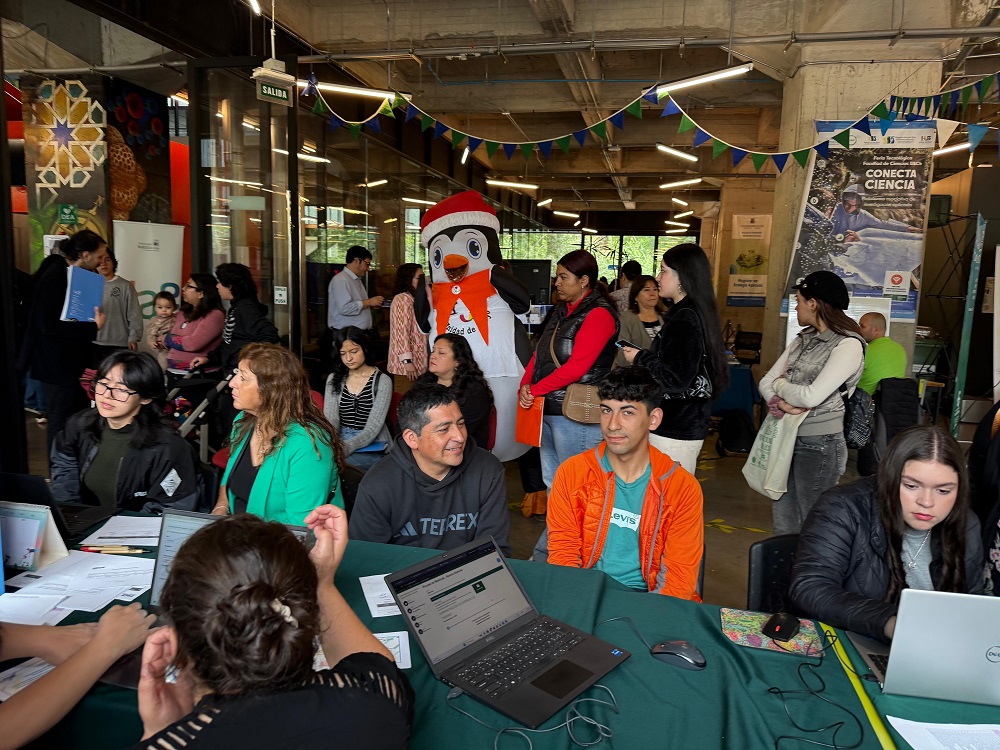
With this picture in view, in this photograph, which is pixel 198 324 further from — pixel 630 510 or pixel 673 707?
pixel 673 707

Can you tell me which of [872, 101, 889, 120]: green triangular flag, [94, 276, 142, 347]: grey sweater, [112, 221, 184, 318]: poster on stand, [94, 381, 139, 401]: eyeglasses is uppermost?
[872, 101, 889, 120]: green triangular flag

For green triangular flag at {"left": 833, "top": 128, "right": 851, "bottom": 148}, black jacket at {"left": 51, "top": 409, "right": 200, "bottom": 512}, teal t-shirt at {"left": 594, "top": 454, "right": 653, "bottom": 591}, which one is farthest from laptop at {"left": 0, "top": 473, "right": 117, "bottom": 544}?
green triangular flag at {"left": 833, "top": 128, "right": 851, "bottom": 148}

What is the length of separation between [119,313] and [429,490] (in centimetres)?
378

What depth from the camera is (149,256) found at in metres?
6.12

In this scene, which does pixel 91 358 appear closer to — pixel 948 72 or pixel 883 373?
pixel 883 373

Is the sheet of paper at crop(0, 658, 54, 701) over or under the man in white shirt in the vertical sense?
under

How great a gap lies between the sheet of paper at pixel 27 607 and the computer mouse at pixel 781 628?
5.66 feet

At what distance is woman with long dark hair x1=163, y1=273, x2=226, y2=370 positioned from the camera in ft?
16.4

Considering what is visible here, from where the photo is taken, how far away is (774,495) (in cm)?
348

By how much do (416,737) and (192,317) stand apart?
4.36 meters

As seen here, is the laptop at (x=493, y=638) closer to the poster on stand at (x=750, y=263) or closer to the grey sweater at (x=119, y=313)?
the grey sweater at (x=119, y=313)

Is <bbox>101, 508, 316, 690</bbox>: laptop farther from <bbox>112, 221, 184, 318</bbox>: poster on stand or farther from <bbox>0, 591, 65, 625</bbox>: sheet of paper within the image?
<bbox>112, 221, 184, 318</bbox>: poster on stand

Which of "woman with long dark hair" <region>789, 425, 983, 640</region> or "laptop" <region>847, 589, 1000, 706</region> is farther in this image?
"woman with long dark hair" <region>789, 425, 983, 640</region>

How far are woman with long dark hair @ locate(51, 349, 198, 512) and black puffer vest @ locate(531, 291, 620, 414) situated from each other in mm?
1954
